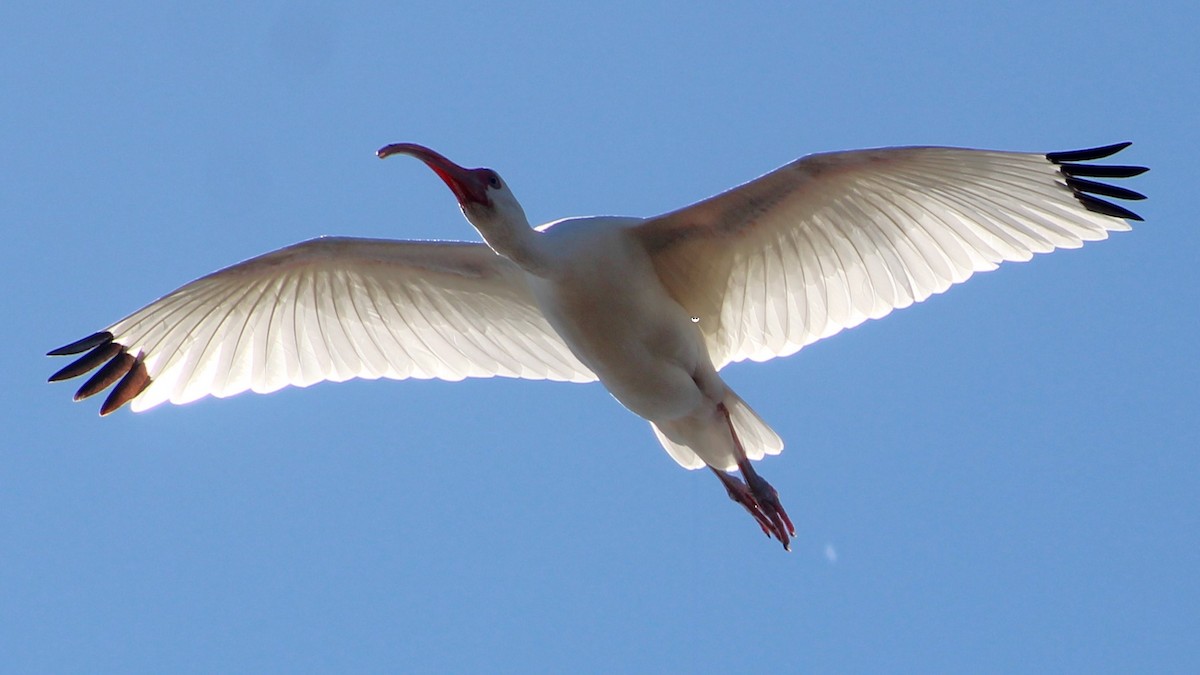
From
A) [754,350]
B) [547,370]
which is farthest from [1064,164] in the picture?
[547,370]

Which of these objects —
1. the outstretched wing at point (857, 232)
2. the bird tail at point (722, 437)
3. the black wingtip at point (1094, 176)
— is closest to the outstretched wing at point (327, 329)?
the bird tail at point (722, 437)

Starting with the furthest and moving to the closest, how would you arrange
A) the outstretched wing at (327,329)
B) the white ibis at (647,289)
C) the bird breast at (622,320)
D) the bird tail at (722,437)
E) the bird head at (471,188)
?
the outstretched wing at (327,329), the bird tail at (722,437), the white ibis at (647,289), the bird breast at (622,320), the bird head at (471,188)

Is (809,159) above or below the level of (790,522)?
above

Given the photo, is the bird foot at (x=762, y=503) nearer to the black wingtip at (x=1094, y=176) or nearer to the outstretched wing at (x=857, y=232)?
the outstretched wing at (x=857, y=232)

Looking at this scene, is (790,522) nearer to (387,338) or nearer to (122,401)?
(387,338)

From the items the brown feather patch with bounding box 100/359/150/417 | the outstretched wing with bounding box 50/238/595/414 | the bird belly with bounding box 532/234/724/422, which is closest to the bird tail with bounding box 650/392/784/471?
the bird belly with bounding box 532/234/724/422

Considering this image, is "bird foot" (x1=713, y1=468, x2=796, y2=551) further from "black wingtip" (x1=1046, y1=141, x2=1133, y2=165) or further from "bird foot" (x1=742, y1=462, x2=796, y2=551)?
"black wingtip" (x1=1046, y1=141, x2=1133, y2=165)

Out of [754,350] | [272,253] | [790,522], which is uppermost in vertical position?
[272,253]
